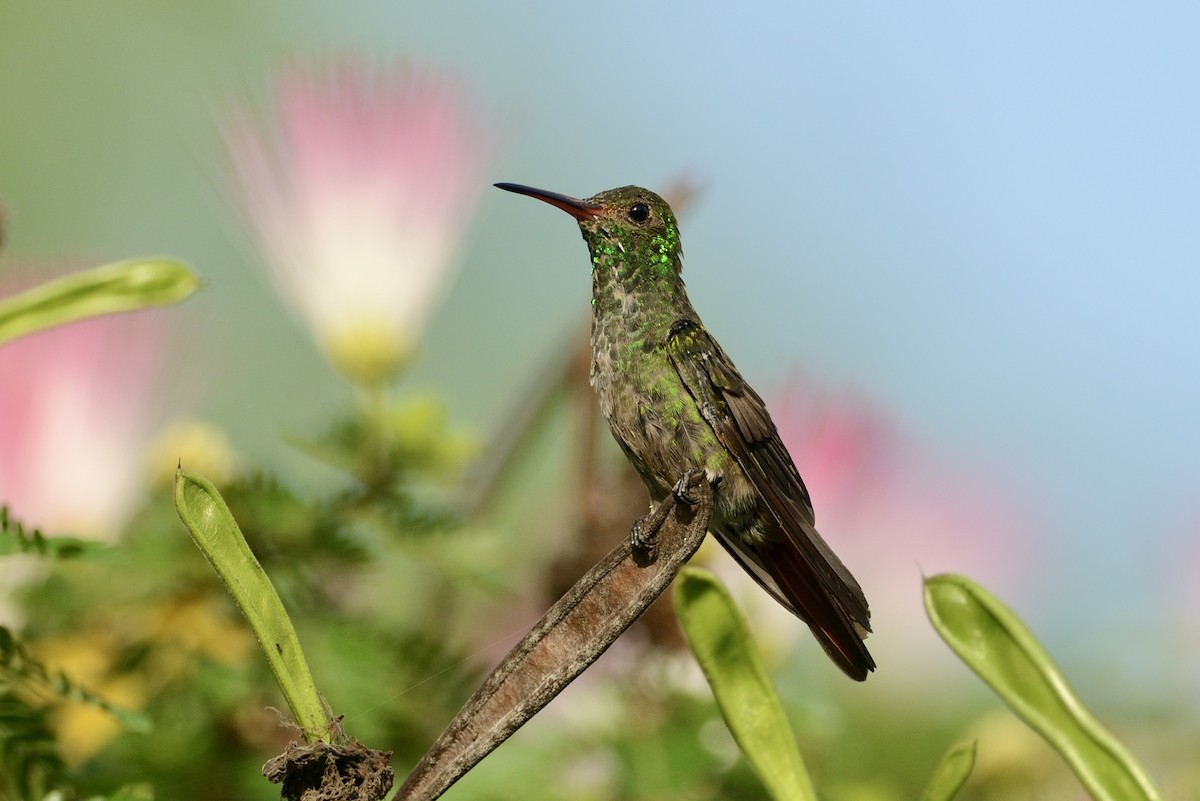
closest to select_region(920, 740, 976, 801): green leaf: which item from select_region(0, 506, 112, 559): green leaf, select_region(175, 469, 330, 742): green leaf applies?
select_region(175, 469, 330, 742): green leaf

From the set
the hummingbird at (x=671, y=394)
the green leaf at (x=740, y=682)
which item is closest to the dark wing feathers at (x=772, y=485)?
the hummingbird at (x=671, y=394)

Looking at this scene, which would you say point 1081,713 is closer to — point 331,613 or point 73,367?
point 331,613

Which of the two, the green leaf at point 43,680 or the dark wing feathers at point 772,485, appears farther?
the dark wing feathers at point 772,485

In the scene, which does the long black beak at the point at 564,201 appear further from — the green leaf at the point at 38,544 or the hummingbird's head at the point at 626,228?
the green leaf at the point at 38,544

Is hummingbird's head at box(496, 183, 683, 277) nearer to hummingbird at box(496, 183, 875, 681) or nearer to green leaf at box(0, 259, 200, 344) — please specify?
hummingbird at box(496, 183, 875, 681)

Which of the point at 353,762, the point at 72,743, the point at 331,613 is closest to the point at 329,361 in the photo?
the point at 331,613

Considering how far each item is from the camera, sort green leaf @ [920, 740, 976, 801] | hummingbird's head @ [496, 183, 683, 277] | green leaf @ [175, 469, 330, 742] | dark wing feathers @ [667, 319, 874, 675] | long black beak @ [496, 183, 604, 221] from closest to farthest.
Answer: green leaf @ [175, 469, 330, 742] < green leaf @ [920, 740, 976, 801] < dark wing feathers @ [667, 319, 874, 675] < long black beak @ [496, 183, 604, 221] < hummingbird's head @ [496, 183, 683, 277]
